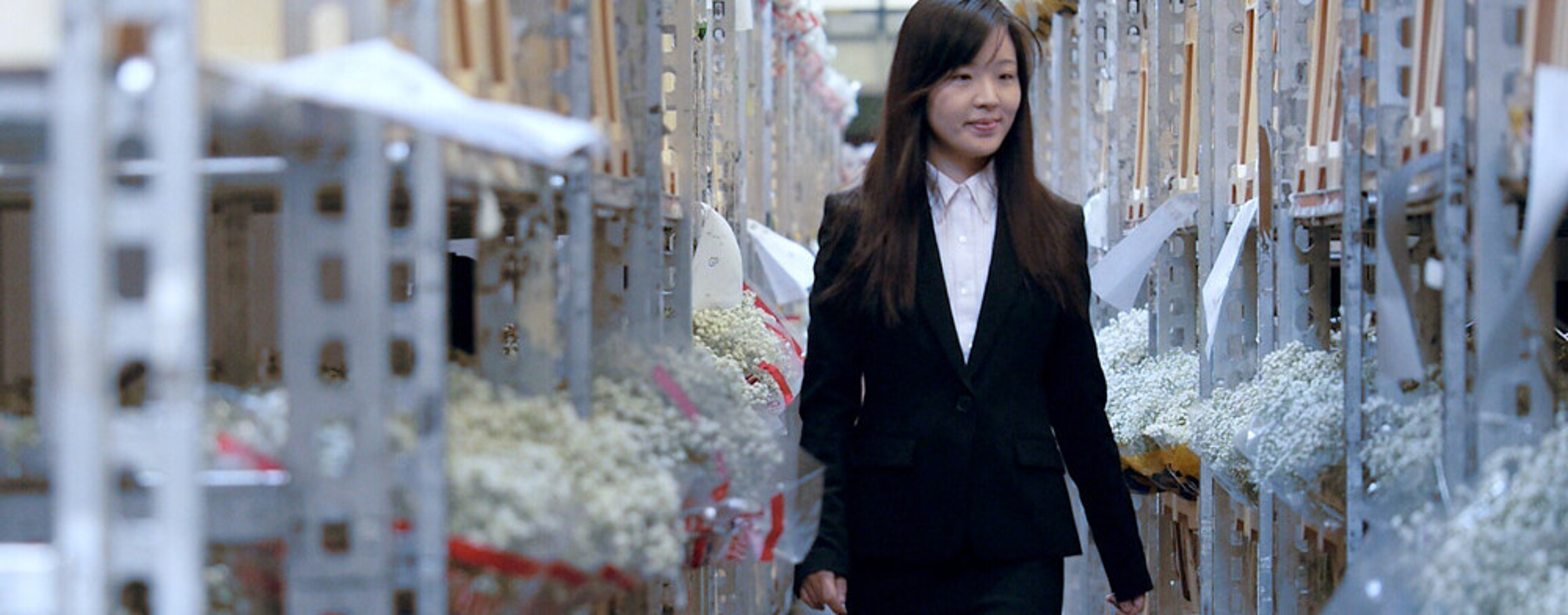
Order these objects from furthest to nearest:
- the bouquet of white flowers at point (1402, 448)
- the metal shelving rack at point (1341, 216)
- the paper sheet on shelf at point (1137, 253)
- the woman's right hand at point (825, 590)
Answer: the paper sheet on shelf at point (1137, 253) → the woman's right hand at point (825, 590) → the bouquet of white flowers at point (1402, 448) → the metal shelving rack at point (1341, 216)

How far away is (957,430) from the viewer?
8.28 feet

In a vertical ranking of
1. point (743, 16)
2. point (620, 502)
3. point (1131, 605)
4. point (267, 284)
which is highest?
point (743, 16)

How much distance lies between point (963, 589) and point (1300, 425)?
22.2 inches

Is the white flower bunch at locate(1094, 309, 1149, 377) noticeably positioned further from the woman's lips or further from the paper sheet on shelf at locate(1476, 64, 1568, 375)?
the paper sheet on shelf at locate(1476, 64, 1568, 375)

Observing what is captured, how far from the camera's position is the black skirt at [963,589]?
2.52 metres

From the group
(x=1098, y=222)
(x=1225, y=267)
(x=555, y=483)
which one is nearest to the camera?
(x=555, y=483)

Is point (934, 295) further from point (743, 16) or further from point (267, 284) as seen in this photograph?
point (743, 16)

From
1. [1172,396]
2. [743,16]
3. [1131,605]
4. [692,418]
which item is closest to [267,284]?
[692,418]

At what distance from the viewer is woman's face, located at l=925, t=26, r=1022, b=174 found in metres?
2.60

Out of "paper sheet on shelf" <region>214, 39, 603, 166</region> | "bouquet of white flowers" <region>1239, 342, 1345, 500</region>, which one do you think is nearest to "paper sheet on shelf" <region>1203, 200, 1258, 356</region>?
"bouquet of white flowers" <region>1239, 342, 1345, 500</region>

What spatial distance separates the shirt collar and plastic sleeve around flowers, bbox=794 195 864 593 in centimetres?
12

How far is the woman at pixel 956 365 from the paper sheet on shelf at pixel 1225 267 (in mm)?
901

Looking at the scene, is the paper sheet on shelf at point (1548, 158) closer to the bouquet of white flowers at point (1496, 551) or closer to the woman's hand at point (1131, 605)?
the bouquet of white flowers at point (1496, 551)

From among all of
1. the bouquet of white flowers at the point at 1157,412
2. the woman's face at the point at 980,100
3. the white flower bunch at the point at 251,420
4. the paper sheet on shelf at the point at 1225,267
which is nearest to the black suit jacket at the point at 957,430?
the woman's face at the point at 980,100
